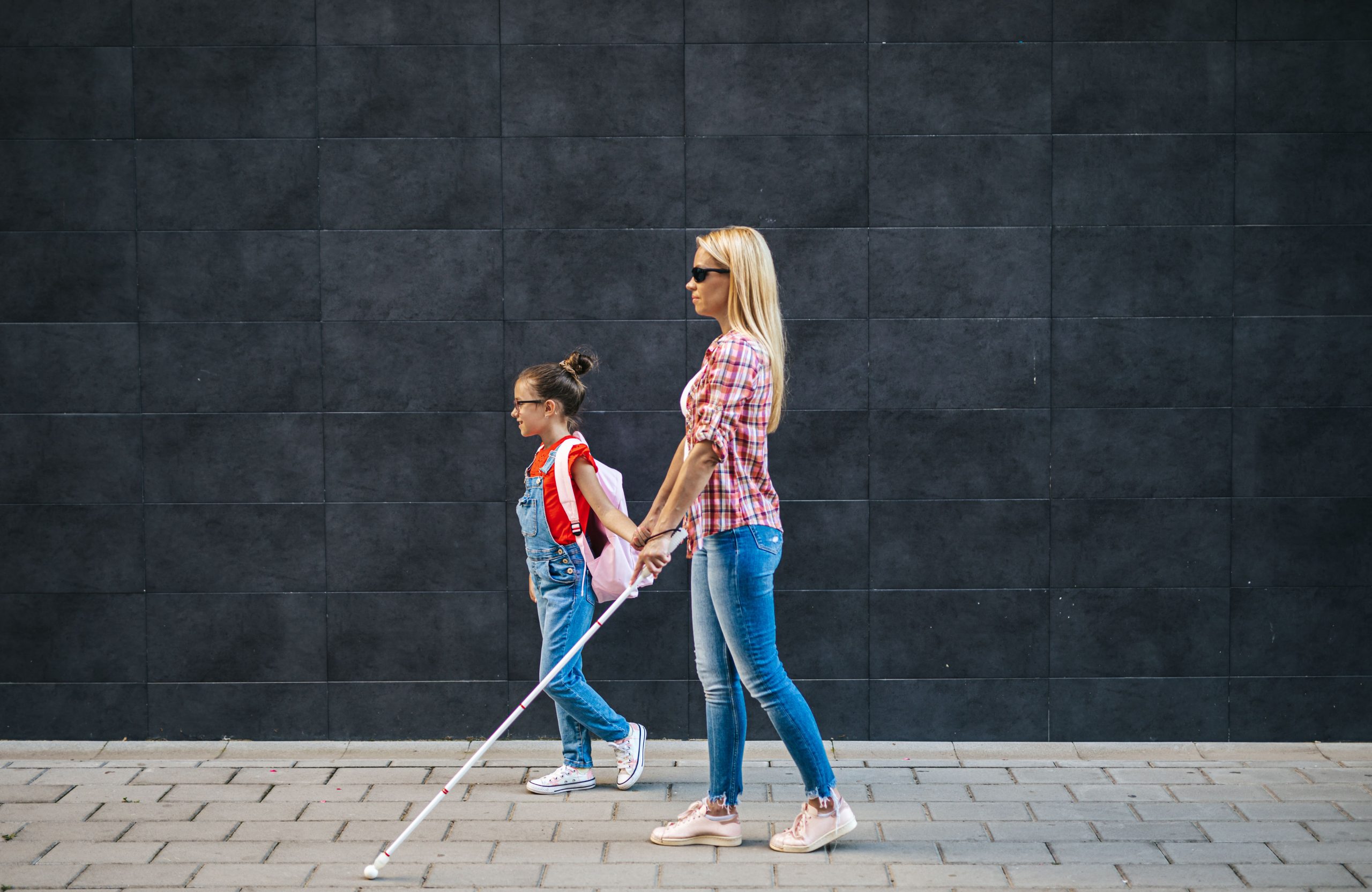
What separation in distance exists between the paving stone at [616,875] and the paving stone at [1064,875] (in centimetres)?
75

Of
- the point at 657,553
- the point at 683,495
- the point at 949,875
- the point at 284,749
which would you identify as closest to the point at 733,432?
the point at 683,495

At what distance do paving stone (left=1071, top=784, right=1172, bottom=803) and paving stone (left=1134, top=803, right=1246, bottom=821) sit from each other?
5 centimetres

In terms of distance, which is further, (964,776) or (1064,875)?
(964,776)

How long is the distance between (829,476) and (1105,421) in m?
1.13

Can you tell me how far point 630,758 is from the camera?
175 inches

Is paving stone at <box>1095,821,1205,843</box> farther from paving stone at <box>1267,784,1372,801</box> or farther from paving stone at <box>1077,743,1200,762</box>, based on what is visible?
paving stone at <box>1077,743,1200,762</box>

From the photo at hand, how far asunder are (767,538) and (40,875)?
2417mm

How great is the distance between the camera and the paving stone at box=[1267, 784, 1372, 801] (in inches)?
171

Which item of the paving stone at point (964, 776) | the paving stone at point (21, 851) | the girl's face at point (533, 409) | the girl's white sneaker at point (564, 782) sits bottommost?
the paving stone at point (964, 776)

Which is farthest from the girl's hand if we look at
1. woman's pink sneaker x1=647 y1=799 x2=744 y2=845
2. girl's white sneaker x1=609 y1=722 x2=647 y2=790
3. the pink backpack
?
girl's white sneaker x1=609 y1=722 x2=647 y2=790

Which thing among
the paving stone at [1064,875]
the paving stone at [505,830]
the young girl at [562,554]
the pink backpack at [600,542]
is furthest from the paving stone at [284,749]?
the paving stone at [1064,875]

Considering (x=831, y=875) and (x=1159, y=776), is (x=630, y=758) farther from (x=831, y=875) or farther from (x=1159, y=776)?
(x=1159, y=776)

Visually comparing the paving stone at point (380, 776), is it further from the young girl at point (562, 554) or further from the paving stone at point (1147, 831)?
the paving stone at point (1147, 831)

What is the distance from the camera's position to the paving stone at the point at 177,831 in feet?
13.1
